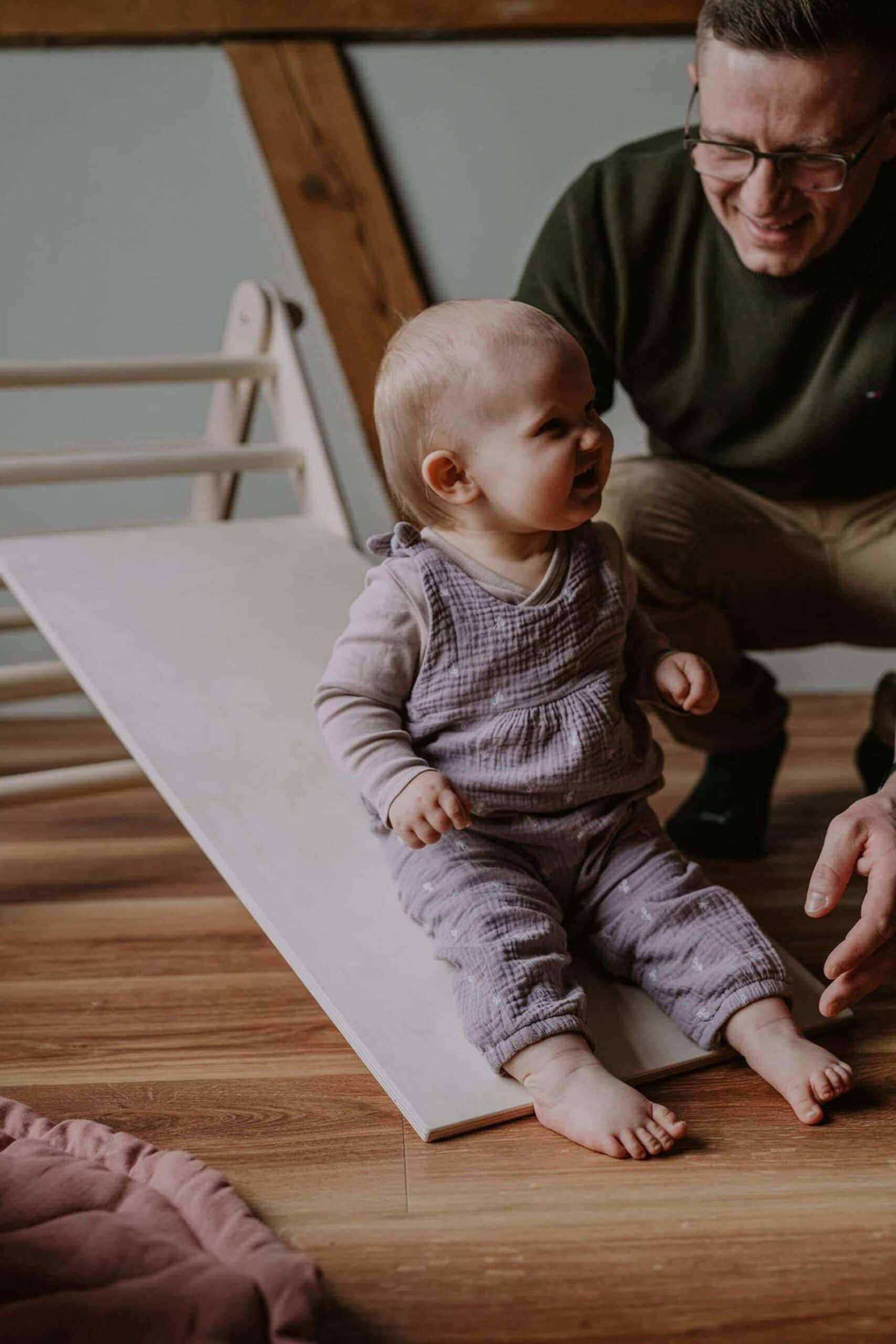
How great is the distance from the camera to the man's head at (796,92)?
112cm

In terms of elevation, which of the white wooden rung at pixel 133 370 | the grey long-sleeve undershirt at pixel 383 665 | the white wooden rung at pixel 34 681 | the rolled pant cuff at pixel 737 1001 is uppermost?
the white wooden rung at pixel 133 370

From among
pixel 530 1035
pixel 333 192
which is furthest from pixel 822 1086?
pixel 333 192

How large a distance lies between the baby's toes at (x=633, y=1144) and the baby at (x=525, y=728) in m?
0.02

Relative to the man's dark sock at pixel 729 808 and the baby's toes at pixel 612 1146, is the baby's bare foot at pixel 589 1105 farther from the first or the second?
the man's dark sock at pixel 729 808

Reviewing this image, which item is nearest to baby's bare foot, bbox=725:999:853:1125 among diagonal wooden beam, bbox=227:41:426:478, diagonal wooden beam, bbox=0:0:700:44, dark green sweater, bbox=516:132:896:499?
dark green sweater, bbox=516:132:896:499

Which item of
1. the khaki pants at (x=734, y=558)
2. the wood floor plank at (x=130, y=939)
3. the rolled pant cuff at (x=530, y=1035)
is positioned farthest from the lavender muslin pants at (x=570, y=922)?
the khaki pants at (x=734, y=558)

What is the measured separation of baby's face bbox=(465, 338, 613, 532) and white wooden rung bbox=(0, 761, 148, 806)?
0.60 m

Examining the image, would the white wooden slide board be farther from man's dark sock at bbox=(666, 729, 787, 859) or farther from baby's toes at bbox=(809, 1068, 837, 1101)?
man's dark sock at bbox=(666, 729, 787, 859)

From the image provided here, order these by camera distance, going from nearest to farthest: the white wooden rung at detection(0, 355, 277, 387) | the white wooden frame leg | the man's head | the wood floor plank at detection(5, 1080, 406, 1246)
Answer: the wood floor plank at detection(5, 1080, 406, 1246)
the man's head
the white wooden rung at detection(0, 355, 277, 387)
the white wooden frame leg

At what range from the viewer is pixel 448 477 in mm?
1062

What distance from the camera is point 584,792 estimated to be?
3.66 feet

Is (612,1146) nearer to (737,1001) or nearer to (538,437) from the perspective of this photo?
(737,1001)

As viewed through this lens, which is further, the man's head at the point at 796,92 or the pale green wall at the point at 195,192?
the pale green wall at the point at 195,192

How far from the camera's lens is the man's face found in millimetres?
1139
